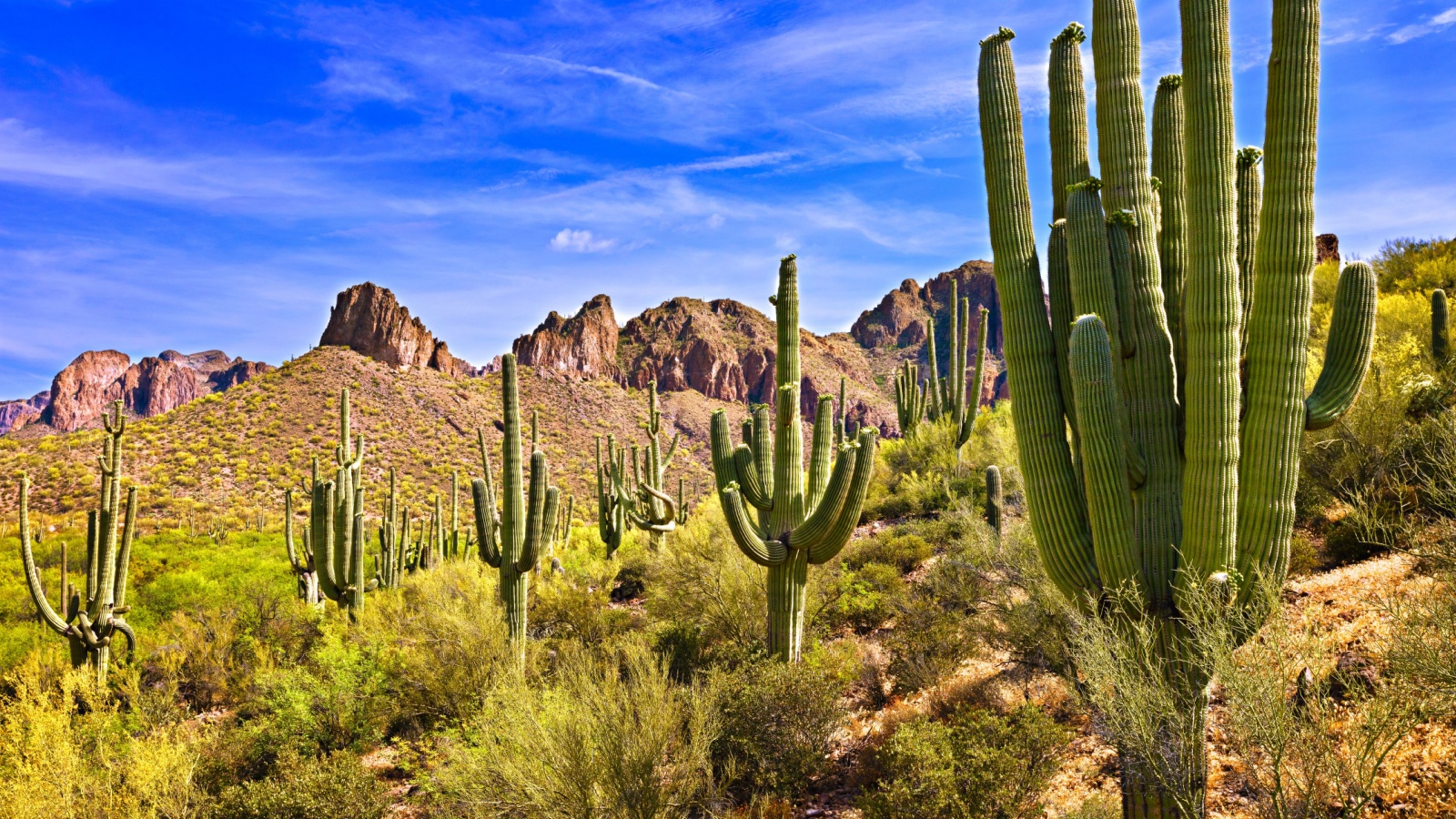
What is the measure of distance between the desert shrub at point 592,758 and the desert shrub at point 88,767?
2.54 metres

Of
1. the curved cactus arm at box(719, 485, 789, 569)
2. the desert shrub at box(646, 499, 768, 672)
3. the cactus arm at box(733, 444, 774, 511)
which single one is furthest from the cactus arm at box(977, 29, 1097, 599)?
the desert shrub at box(646, 499, 768, 672)

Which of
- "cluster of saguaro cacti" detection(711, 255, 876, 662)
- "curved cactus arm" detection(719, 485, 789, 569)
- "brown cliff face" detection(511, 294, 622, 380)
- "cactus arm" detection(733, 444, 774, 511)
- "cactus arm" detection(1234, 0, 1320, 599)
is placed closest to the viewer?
"cactus arm" detection(1234, 0, 1320, 599)

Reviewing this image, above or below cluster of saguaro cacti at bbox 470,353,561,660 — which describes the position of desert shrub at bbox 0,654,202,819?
below

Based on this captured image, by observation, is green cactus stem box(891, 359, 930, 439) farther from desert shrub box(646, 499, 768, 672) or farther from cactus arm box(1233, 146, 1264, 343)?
cactus arm box(1233, 146, 1264, 343)

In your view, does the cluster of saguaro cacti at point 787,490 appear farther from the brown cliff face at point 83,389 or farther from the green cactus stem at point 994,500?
the brown cliff face at point 83,389

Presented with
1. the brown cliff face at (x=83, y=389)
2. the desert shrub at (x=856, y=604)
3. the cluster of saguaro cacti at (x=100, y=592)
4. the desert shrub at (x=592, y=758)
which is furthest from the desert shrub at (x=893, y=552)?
the brown cliff face at (x=83, y=389)

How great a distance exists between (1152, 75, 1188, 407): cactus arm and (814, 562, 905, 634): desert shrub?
6555 mm

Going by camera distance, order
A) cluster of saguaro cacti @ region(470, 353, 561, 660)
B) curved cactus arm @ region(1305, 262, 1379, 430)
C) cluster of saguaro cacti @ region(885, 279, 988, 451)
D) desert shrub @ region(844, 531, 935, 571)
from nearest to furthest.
Result: curved cactus arm @ region(1305, 262, 1379, 430) → cluster of saguaro cacti @ region(470, 353, 561, 660) → desert shrub @ region(844, 531, 935, 571) → cluster of saguaro cacti @ region(885, 279, 988, 451)

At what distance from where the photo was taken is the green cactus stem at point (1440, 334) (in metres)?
12.7

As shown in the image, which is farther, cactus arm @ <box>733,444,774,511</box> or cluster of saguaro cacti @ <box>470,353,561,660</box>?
cluster of saguaro cacti @ <box>470,353,561,660</box>

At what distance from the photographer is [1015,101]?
21.3ft

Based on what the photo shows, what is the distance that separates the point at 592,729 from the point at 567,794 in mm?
570

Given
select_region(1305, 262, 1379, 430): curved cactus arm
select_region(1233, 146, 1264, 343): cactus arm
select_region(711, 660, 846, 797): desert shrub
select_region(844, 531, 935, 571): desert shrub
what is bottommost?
select_region(711, 660, 846, 797): desert shrub

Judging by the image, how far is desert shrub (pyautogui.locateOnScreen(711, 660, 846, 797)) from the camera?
7.41 metres
